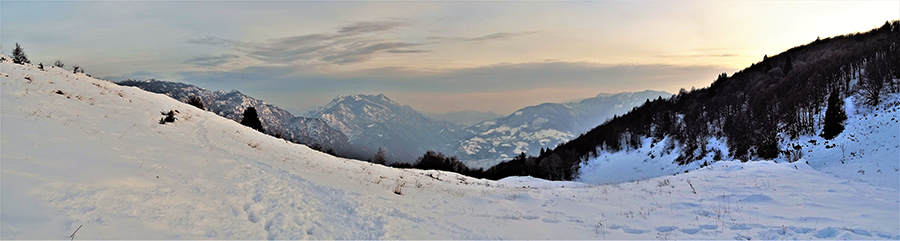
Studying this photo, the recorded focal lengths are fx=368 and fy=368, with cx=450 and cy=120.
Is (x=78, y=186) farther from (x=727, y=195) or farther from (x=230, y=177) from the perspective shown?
(x=727, y=195)

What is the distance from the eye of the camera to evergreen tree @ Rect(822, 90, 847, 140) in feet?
110

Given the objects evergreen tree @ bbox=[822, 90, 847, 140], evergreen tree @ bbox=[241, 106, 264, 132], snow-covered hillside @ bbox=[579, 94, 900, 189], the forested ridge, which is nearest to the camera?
snow-covered hillside @ bbox=[579, 94, 900, 189]

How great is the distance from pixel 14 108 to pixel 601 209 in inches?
680

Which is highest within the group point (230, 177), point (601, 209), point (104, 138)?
point (104, 138)

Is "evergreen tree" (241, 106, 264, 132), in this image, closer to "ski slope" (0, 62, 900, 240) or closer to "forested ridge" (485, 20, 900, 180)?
"ski slope" (0, 62, 900, 240)

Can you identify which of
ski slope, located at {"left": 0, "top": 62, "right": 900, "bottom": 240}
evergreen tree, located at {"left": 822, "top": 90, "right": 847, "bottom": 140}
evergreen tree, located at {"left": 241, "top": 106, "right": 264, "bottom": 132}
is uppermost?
evergreen tree, located at {"left": 822, "top": 90, "right": 847, "bottom": 140}

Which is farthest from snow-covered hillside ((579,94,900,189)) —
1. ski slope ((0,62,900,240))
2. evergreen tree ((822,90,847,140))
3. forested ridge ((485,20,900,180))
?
ski slope ((0,62,900,240))

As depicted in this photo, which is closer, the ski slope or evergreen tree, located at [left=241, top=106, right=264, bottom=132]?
the ski slope

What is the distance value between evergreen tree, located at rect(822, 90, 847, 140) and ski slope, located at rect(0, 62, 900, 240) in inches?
1020

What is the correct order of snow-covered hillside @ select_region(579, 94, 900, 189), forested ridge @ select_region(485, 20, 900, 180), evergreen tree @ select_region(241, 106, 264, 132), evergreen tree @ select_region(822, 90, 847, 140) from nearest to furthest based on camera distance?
snow-covered hillside @ select_region(579, 94, 900, 189)
evergreen tree @ select_region(822, 90, 847, 140)
forested ridge @ select_region(485, 20, 900, 180)
evergreen tree @ select_region(241, 106, 264, 132)

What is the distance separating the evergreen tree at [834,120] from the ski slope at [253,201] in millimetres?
25908

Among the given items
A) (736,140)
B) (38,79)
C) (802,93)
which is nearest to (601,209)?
(38,79)

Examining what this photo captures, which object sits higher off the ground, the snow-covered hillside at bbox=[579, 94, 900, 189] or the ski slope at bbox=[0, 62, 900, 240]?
the snow-covered hillside at bbox=[579, 94, 900, 189]

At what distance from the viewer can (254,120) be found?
4694 cm
